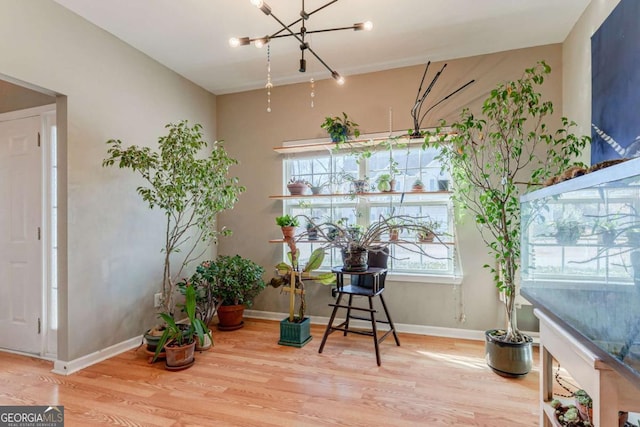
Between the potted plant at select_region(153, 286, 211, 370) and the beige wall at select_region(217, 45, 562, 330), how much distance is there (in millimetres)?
1243

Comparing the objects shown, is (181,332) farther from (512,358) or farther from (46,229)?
(512,358)

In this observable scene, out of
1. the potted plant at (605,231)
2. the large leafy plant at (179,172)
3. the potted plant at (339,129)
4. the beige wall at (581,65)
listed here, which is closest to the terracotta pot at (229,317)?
the large leafy plant at (179,172)

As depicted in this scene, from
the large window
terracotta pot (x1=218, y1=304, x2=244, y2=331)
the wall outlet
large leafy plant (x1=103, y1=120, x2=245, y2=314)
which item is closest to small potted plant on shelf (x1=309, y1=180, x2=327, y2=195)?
the large window

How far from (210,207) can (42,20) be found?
1.70 metres

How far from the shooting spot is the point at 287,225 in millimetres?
3379

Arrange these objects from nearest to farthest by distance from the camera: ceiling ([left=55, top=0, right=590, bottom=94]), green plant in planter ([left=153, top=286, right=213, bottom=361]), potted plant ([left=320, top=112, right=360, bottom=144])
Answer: ceiling ([left=55, top=0, right=590, bottom=94]) < green plant in planter ([left=153, top=286, right=213, bottom=361]) < potted plant ([left=320, top=112, right=360, bottom=144])

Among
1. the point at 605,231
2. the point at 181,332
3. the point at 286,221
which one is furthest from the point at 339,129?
the point at 605,231

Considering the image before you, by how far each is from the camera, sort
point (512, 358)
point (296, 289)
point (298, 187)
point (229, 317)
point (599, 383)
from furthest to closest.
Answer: point (298, 187) < point (229, 317) < point (296, 289) < point (512, 358) < point (599, 383)

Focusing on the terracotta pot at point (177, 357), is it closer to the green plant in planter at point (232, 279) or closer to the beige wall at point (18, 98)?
the green plant in planter at point (232, 279)

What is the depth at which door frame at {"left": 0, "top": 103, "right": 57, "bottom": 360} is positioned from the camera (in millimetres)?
2617

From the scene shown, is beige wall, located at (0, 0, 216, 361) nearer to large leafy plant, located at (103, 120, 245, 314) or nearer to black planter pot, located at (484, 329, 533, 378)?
large leafy plant, located at (103, 120, 245, 314)

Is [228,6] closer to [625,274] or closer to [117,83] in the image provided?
[117,83]

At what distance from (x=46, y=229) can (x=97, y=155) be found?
0.73m

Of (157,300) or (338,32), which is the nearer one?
(338,32)
